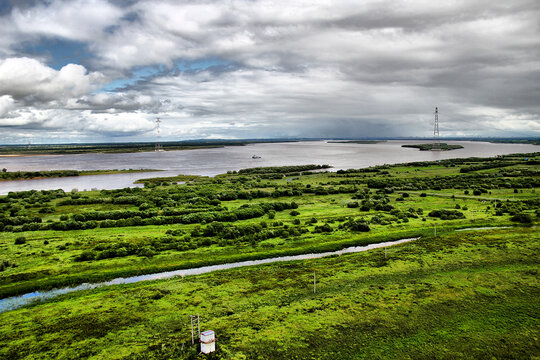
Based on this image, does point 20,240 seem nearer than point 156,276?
No

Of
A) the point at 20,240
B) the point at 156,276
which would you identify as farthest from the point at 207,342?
the point at 20,240

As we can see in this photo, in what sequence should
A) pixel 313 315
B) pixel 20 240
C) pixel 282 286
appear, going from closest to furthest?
1. pixel 313 315
2. pixel 282 286
3. pixel 20 240

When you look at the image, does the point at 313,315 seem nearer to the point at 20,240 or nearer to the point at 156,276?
the point at 156,276

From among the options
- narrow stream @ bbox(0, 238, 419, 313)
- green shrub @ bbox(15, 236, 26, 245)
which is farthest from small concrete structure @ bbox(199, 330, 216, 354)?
green shrub @ bbox(15, 236, 26, 245)

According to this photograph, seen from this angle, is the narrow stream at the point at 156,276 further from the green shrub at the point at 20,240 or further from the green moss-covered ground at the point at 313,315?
the green shrub at the point at 20,240

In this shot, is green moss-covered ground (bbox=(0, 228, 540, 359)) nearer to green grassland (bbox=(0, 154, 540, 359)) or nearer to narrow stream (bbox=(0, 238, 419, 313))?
green grassland (bbox=(0, 154, 540, 359))

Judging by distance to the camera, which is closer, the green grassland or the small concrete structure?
the small concrete structure

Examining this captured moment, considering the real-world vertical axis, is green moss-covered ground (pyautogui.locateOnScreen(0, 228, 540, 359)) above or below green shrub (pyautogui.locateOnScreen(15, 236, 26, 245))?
below

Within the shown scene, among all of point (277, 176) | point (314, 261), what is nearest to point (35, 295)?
point (314, 261)

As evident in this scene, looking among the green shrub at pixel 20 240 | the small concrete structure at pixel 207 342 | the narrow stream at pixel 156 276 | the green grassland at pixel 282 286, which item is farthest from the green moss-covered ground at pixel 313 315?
the green shrub at pixel 20 240
